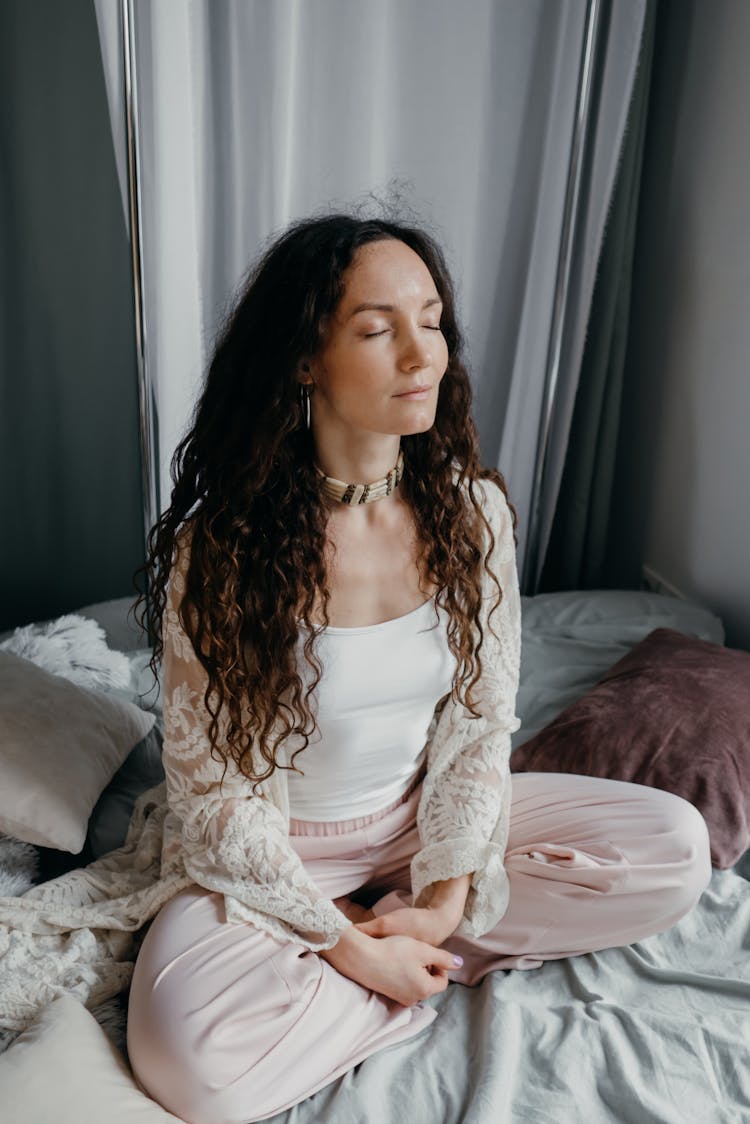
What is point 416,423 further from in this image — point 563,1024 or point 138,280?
point 138,280

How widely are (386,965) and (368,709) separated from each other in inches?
12.2

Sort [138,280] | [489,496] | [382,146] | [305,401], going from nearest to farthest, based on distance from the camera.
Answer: [305,401]
[489,496]
[138,280]
[382,146]

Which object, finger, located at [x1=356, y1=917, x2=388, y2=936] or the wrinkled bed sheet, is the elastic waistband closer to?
finger, located at [x1=356, y1=917, x2=388, y2=936]

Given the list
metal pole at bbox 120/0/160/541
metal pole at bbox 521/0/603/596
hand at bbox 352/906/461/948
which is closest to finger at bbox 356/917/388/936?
hand at bbox 352/906/461/948

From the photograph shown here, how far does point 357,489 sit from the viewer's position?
133cm

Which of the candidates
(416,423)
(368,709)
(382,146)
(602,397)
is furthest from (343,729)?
(602,397)

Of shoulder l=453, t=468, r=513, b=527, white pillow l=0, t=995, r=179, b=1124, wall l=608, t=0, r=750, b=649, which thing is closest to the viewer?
white pillow l=0, t=995, r=179, b=1124

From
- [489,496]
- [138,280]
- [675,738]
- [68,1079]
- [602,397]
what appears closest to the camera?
[68,1079]

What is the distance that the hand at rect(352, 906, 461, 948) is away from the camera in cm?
128

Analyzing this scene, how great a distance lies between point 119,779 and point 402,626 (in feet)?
1.97

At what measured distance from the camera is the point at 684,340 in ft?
8.16

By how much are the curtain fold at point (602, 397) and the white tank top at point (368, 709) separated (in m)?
1.41

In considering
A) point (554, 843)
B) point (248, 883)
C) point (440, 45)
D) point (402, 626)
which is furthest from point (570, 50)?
point (248, 883)

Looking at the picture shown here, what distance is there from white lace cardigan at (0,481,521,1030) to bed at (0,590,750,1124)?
0.18 ft
